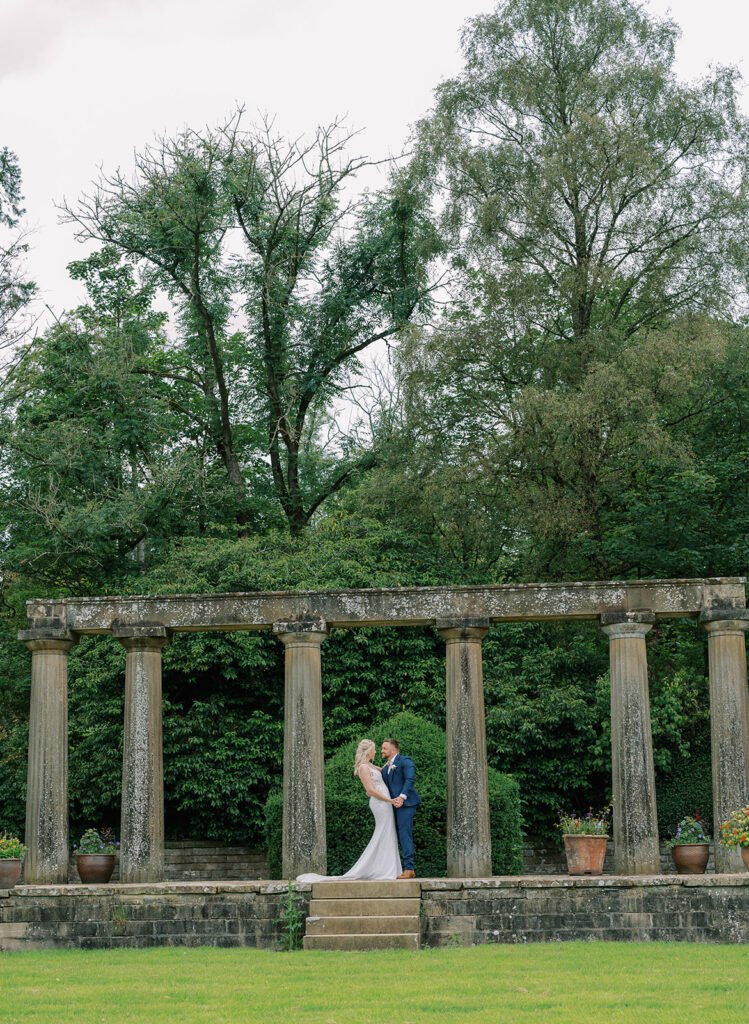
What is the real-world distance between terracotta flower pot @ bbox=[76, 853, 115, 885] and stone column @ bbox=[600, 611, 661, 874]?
9475 millimetres

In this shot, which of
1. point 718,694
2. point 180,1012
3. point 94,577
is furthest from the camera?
point 94,577

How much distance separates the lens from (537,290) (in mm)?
35906

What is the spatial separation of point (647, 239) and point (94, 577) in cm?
1856

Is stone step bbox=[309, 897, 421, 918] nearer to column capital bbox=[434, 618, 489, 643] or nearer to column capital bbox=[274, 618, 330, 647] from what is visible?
column capital bbox=[274, 618, 330, 647]

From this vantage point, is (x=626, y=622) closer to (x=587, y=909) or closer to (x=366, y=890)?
(x=587, y=909)

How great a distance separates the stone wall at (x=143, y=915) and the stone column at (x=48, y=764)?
196cm

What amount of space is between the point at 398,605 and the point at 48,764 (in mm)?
6997

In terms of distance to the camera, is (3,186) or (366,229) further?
(366,229)

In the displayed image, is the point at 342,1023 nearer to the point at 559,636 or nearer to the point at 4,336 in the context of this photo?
the point at 559,636

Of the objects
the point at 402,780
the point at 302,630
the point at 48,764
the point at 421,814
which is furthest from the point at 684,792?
the point at 48,764

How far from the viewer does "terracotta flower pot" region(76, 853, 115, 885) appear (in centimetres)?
2475

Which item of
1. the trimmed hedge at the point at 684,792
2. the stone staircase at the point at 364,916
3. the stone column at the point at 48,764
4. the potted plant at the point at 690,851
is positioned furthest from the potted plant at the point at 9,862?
the trimmed hedge at the point at 684,792

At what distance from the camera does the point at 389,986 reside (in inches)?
583

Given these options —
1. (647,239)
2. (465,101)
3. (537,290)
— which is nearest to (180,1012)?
(537,290)
